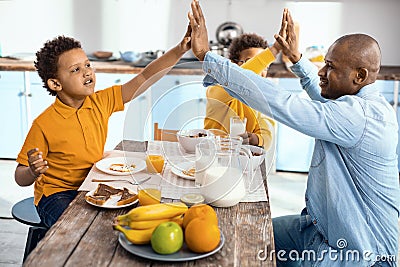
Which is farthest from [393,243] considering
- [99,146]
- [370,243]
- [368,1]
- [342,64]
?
[368,1]

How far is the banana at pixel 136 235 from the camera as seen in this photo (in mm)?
1370

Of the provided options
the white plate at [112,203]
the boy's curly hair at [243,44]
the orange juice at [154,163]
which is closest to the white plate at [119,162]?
the orange juice at [154,163]

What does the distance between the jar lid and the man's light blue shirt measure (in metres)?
0.32

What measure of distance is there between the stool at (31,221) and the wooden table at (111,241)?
0.56 m

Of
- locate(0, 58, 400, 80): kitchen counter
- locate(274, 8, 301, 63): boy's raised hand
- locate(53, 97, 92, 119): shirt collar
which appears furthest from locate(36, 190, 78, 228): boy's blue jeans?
locate(0, 58, 400, 80): kitchen counter

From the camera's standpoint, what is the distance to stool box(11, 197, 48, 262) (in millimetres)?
2167

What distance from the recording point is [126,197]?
169 cm

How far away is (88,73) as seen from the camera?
223 centimetres

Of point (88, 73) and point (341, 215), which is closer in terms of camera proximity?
point (341, 215)

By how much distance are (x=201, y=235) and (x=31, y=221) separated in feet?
3.53

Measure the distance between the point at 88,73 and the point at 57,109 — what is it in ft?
0.64

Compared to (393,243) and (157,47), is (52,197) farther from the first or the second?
(157,47)

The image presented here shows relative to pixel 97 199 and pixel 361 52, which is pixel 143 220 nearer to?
pixel 97 199

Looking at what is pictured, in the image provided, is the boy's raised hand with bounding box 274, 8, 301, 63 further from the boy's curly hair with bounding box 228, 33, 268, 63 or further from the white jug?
the boy's curly hair with bounding box 228, 33, 268, 63
